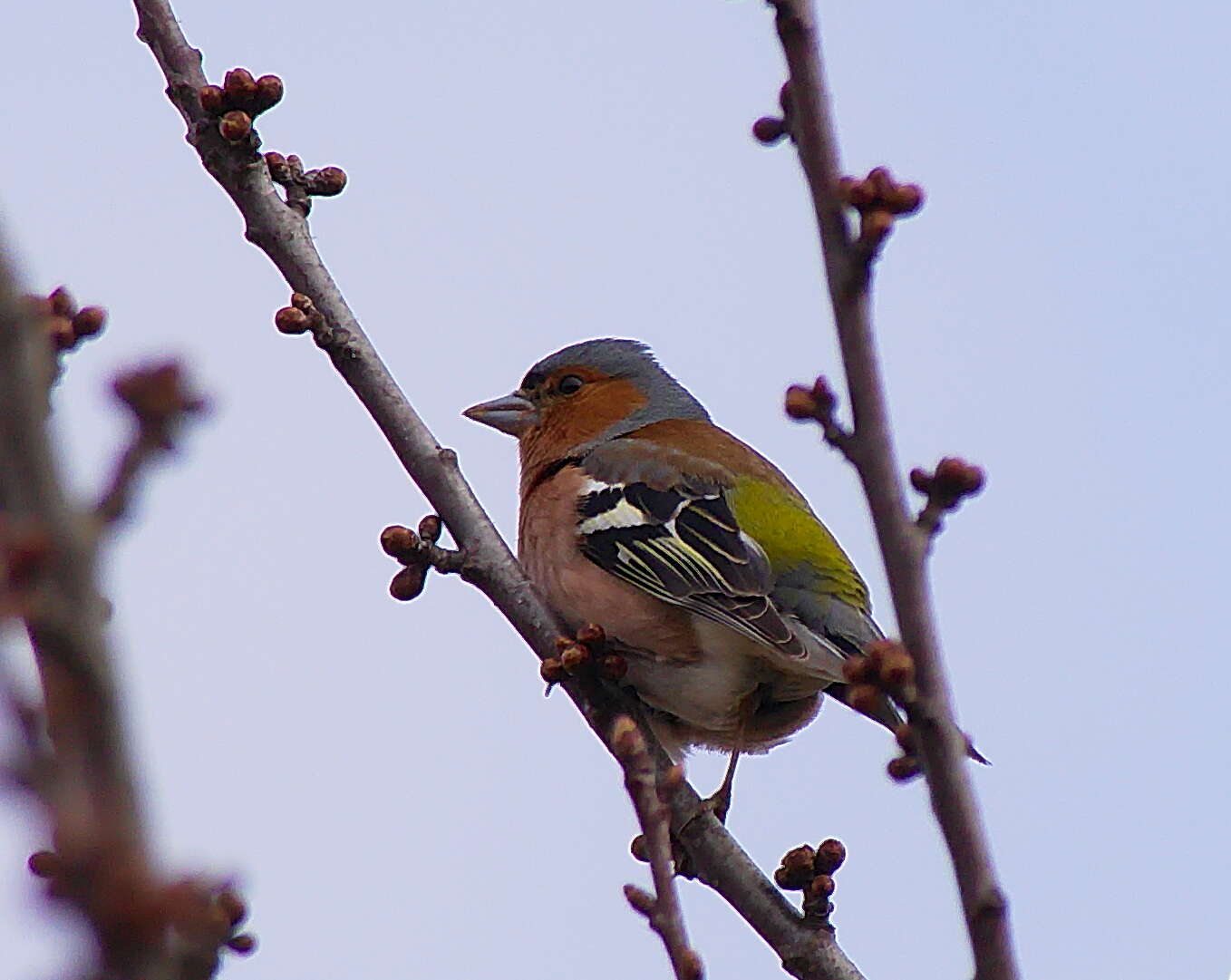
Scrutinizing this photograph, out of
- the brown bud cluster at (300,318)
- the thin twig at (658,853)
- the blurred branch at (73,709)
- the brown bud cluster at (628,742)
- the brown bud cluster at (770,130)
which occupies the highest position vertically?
the brown bud cluster at (300,318)

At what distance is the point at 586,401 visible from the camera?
7375 millimetres

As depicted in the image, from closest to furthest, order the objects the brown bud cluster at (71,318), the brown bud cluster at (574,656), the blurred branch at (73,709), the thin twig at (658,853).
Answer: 1. the blurred branch at (73,709)
2. the thin twig at (658,853)
3. the brown bud cluster at (71,318)
4. the brown bud cluster at (574,656)

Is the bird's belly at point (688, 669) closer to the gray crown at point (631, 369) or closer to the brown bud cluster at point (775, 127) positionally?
the gray crown at point (631, 369)

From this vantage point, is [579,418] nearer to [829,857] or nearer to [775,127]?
[829,857]

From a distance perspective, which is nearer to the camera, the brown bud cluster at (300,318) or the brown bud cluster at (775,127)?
the brown bud cluster at (775,127)

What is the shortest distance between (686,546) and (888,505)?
137 inches

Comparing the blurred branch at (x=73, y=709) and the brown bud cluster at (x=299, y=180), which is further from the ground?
the brown bud cluster at (x=299, y=180)

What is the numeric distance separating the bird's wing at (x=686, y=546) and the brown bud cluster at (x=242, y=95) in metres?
2.03

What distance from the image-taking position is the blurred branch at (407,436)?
4.41 m

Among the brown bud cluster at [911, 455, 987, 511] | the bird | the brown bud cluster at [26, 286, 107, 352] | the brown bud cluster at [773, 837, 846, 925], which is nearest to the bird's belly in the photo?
the bird

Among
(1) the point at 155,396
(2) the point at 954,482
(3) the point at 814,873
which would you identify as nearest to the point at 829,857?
(3) the point at 814,873

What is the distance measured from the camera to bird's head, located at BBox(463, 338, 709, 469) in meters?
7.20

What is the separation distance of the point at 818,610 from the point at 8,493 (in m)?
4.52

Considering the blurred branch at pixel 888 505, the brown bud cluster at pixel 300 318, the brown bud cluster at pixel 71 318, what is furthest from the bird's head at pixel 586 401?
the blurred branch at pixel 888 505
